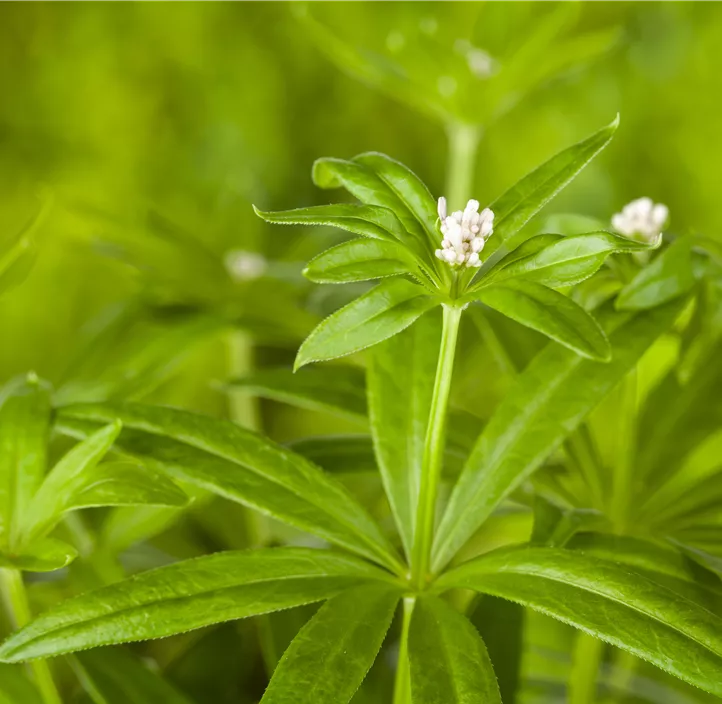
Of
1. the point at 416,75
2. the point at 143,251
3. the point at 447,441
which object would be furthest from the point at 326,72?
the point at 447,441

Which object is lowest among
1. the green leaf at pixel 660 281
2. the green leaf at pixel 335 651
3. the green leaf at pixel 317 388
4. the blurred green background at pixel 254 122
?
the green leaf at pixel 335 651

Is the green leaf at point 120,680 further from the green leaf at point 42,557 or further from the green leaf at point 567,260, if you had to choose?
the green leaf at point 567,260

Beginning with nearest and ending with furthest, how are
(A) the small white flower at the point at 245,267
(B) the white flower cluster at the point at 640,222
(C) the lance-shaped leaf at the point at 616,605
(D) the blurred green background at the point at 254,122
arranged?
(C) the lance-shaped leaf at the point at 616,605
(B) the white flower cluster at the point at 640,222
(A) the small white flower at the point at 245,267
(D) the blurred green background at the point at 254,122

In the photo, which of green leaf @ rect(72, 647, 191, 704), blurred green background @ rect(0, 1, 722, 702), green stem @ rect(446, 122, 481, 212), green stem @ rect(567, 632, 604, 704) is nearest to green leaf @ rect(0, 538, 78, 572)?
A: green leaf @ rect(72, 647, 191, 704)

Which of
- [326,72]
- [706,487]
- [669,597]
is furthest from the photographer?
[326,72]

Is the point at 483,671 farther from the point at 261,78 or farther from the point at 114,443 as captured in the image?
the point at 261,78

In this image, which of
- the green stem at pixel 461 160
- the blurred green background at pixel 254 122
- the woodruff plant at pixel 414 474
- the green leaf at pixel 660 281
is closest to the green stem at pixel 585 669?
the woodruff plant at pixel 414 474

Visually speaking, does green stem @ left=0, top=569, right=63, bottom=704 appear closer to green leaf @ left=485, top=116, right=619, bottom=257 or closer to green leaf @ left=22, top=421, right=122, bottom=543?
green leaf @ left=22, top=421, right=122, bottom=543

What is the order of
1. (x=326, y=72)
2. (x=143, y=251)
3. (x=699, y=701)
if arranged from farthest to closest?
1. (x=326, y=72)
2. (x=143, y=251)
3. (x=699, y=701)
